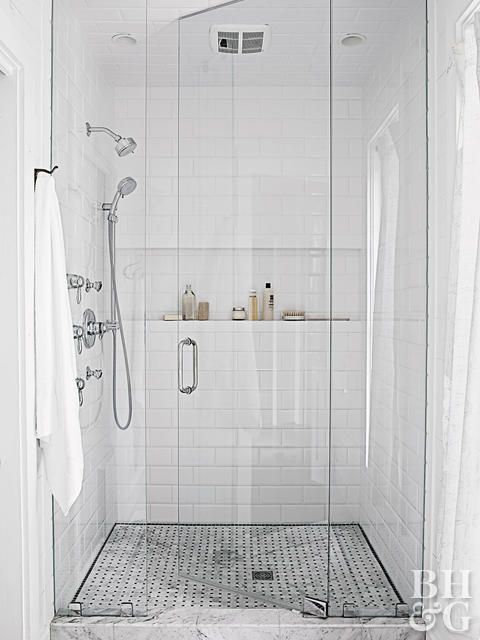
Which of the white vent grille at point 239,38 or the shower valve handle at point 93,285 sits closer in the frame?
the white vent grille at point 239,38

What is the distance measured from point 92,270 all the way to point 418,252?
50.8 inches

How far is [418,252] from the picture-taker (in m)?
2.56

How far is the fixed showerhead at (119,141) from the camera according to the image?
272 cm

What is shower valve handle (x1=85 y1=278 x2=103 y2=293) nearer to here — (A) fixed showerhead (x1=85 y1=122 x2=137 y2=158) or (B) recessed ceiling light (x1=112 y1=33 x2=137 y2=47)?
(A) fixed showerhead (x1=85 y1=122 x2=137 y2=158)

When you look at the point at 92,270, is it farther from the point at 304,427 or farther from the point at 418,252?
the point at 418,252

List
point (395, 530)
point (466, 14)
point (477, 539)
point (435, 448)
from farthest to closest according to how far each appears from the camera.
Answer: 1. point (395, 530)
2. point (435, 448)
3. point (466, 14)
4. point (477, 539)

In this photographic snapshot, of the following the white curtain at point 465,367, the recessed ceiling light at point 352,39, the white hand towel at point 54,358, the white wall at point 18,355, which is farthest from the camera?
the recessed ceiling light at point 352,39

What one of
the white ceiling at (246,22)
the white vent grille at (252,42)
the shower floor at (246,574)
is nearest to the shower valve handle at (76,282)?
the white ceiling at (246,22)

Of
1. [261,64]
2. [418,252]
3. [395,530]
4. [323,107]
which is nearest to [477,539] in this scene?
[395,530]

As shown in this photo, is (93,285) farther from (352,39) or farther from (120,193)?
(352,39)

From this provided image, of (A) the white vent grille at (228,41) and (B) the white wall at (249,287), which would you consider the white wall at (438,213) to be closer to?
(B) the white wall at (249,287)

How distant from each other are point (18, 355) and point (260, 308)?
909 millimetres

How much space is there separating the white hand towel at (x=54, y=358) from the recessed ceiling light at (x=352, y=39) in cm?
119

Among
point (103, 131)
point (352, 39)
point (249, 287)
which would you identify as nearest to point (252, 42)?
point (352, 39)
